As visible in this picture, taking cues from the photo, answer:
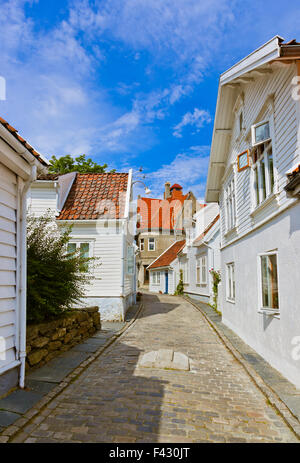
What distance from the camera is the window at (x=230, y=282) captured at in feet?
37.4

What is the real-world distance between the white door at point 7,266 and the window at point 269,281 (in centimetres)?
518

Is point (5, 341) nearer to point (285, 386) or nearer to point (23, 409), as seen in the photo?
point (23, 409)

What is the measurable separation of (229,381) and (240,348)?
267 cm

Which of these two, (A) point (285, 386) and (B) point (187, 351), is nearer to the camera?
(A) point (285, 386)

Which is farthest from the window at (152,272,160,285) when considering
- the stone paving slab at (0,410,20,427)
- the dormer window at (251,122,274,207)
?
the stone paving slab at (0,410,20,427)

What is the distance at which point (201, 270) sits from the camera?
21.1 m

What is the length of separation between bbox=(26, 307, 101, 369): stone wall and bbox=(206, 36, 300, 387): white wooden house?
4.78m

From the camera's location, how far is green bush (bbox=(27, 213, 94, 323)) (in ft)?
20.8

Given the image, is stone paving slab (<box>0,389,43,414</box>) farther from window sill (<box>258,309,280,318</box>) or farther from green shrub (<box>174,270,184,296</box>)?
green shrub (<box>174,270,184,296</box>)

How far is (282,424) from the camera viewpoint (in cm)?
430

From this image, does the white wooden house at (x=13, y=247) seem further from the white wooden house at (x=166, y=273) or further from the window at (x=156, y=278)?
the window at (x=156, y=278)

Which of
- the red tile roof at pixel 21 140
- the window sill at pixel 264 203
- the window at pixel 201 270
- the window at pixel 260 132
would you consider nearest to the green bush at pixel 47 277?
the red tile roof at pixel 21 140

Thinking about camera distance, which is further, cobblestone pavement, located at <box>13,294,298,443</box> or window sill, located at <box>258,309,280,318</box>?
window sill, located at <box>258,309,280,318</box>

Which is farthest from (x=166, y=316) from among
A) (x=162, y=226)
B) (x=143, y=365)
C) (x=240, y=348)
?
(x=162, y=226)
